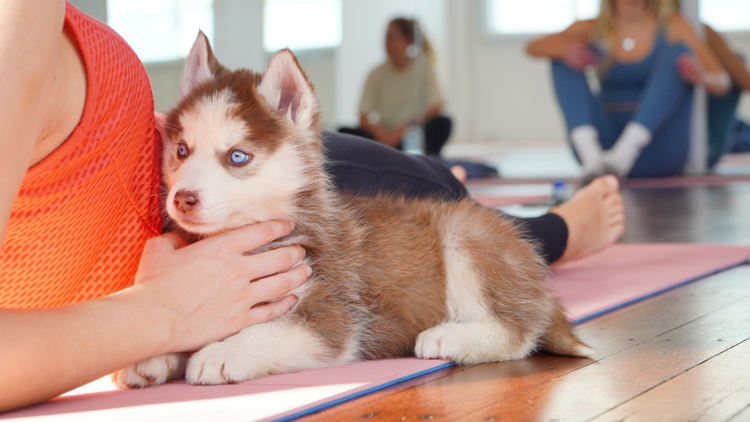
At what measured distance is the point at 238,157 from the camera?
1592 millimetres

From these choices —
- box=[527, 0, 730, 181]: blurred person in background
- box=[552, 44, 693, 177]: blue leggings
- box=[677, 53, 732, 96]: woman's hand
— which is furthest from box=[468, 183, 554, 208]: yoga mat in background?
box=[677, 53, 732, 96]: woman's hand

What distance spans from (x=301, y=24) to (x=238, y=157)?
28.0 feet

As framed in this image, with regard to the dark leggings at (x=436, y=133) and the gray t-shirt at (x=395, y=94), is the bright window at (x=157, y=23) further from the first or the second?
the dark leggings at (x=436, y=133)

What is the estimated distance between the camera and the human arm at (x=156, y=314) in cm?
130

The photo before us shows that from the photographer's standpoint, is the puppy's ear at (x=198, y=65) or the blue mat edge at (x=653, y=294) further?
the blue mat edge at (x=653, y=294)

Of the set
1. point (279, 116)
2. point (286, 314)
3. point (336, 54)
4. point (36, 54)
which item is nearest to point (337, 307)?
point (286, 314)

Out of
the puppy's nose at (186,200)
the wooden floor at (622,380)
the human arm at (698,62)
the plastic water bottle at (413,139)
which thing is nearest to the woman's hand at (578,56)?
the human arm at (698,62)

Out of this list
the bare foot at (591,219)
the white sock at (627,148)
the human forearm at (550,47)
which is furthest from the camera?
the human forearm at (550,47)

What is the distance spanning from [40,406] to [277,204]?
1.98 ft

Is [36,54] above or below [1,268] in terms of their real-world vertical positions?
above

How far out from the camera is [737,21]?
318 inches

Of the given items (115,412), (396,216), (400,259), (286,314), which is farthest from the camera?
(396,216)

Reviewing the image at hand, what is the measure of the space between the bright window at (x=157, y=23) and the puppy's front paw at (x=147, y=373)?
831 centimetres

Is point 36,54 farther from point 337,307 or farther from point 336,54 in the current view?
point 336,54
